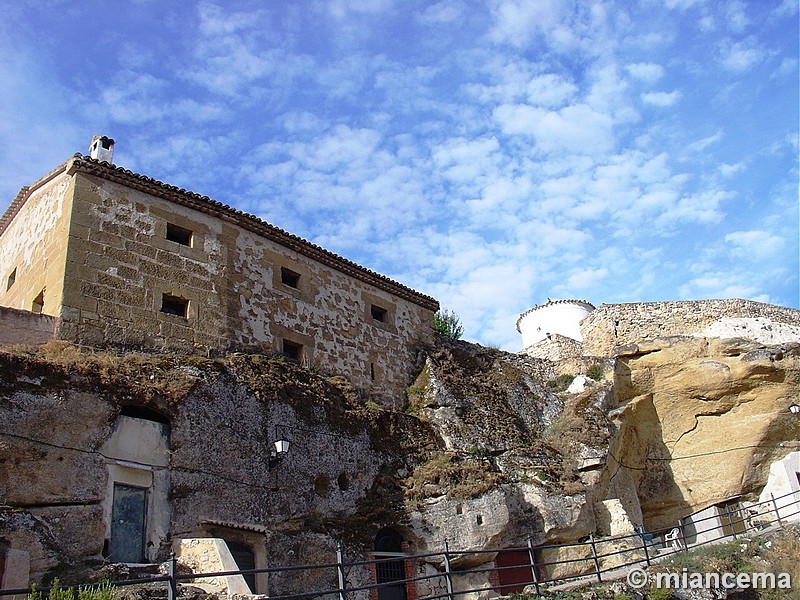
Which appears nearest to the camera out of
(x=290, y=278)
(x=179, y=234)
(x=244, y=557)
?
(x=244, y=557)

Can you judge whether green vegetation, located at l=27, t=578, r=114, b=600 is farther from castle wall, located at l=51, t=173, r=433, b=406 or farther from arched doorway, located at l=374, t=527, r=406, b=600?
arched doorway, located at l=374, t=527, r=406, b=600

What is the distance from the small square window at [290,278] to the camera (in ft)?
73.7

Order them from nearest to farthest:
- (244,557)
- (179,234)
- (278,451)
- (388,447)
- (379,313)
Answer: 1. (244,557)
2. (278,451)
3. (179,234)
4. (388,447)
5. (379,313)

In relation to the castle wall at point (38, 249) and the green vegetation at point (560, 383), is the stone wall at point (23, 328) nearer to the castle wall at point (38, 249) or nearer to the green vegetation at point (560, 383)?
the castle wall at point (38, 249)

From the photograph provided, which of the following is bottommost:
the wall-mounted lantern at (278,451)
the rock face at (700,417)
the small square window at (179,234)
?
the wall-mounted lantern at (278,451)

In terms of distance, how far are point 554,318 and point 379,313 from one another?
15.4 metres

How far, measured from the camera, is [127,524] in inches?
571

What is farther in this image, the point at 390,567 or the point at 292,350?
the point at 292,350

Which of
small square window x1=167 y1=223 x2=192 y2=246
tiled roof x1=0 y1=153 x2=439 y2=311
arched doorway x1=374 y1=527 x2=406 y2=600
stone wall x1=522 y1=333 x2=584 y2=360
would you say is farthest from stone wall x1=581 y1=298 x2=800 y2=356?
small square window x1=167 y1=223 x2=192 y2=246

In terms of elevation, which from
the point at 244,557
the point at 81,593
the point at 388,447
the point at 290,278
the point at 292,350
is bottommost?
the point at 81,593

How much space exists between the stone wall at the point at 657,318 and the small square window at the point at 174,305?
15897 mm

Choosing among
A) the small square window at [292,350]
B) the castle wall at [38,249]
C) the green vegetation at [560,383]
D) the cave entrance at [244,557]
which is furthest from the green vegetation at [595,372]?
the castle wall at [38,249]

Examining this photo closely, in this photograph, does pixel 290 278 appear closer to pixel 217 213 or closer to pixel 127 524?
pixel 217 213

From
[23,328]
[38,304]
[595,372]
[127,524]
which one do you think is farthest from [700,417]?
[23,328]
